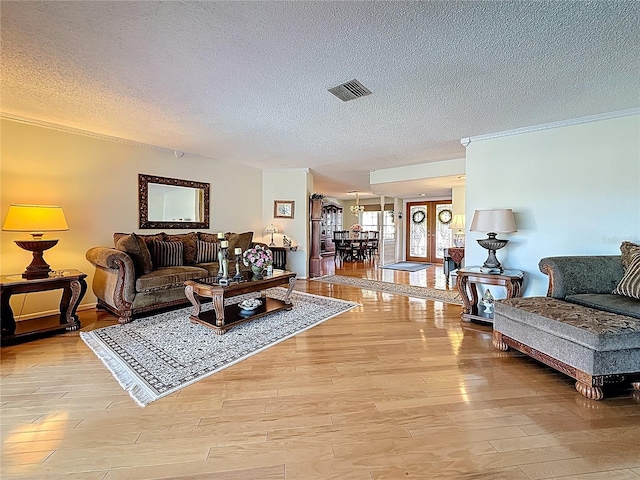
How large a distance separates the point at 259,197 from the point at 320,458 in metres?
5.63

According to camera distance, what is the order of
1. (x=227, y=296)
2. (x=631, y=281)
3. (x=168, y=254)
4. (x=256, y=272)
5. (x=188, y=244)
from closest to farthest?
(x=631, y=281)
(x=227, y=296)
(x=256, y=272)
(x=168, y=254)
(x=188, y=244)

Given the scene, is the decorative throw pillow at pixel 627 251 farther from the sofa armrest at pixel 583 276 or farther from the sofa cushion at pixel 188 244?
the sofa cushion at pixel 188 244

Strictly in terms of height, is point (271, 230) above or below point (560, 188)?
below

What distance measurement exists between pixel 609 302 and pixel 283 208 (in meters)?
5.38

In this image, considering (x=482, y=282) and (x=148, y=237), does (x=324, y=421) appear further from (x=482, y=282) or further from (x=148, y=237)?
(x=148, y=237)

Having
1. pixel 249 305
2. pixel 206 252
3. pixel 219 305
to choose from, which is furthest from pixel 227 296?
pixel 206 252

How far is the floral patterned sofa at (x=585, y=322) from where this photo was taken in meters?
2.04

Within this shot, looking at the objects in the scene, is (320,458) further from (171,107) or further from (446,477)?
(171,107)

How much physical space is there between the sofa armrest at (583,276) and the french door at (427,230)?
639 centimetres

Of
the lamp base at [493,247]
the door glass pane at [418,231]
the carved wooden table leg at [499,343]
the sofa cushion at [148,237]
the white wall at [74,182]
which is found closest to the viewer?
the carved wooden table leg at [499,343]

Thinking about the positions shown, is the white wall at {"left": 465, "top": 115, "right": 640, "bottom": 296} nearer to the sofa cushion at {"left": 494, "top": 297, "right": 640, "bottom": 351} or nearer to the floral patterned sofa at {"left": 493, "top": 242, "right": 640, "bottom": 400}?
the floral patterned sofa at {"left": 493, "top": 242, "right": 640, "bottom": 400}

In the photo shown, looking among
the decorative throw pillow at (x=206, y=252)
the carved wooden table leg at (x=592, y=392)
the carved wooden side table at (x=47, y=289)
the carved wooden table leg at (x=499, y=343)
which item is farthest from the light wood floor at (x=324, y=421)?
the decorative throw pillow at (x=206, y=252)

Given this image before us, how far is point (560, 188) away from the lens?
3596 mm

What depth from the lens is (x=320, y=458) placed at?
149 cm
